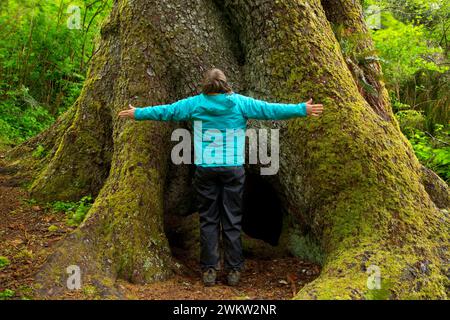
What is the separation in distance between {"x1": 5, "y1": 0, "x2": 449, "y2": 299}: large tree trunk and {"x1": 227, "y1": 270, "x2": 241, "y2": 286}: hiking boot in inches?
25.0

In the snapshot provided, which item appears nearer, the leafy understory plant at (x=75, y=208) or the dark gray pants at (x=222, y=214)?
the dark gray pants at (x=222, y=214)

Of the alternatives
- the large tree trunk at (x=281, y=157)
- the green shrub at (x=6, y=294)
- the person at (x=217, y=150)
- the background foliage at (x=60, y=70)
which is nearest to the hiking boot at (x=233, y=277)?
the person at (x=217, y=150)

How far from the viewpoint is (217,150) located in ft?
15.5

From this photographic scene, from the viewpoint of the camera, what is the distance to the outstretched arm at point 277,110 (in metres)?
4.45

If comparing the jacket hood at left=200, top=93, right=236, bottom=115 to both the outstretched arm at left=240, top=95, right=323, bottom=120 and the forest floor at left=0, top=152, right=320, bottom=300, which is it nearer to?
the outstretched arm at left=240, top=95, right=323, bottom=120

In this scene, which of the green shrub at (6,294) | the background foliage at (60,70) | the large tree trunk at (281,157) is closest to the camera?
the green shrub at (6,294)

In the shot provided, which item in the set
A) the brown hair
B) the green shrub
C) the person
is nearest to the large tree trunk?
the green shrub

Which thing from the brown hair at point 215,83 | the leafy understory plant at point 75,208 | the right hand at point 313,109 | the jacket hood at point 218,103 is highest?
the brown hair at point 215,83

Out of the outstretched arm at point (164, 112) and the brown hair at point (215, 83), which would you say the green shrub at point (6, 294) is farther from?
the brown hair at point (215, 83)

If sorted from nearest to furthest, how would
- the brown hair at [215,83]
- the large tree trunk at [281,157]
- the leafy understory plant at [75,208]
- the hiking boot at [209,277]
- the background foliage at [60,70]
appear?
the large tree trunk at [281,157] < the brown hair at [215,83] < the hiking boot at [209,277] < the leafy understory plant at [75,208] < the background foliage at [60,70]

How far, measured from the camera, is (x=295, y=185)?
16.4 feet

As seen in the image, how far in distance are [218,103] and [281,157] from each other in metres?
0.98

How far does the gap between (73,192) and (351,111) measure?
3.79 metres

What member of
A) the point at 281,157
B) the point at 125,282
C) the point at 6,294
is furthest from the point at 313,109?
the point at 6,294
